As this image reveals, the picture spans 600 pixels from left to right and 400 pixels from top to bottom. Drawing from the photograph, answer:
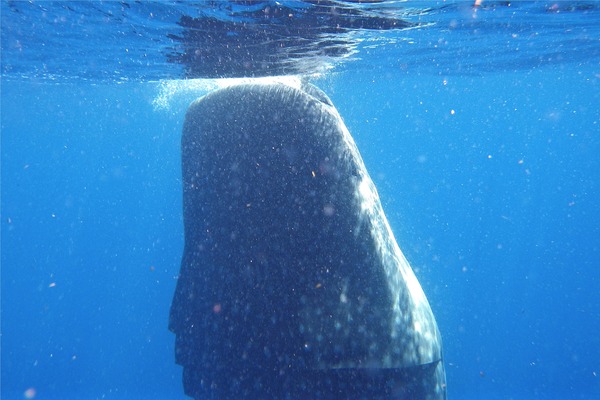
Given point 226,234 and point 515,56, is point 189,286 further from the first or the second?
point 515,56

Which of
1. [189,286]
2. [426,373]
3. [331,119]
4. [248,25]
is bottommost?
[426,373]

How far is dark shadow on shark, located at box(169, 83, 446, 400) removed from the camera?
3.60 meters

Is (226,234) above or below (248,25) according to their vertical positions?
below

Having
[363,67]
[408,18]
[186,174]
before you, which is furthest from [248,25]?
[363,67]

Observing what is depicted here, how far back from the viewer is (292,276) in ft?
12.0

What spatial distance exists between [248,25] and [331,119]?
5.22 meters

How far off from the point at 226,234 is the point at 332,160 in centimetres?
118

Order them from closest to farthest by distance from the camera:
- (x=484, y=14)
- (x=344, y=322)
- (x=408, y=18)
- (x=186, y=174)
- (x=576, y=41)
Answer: (x=344, y=322)
(x=186, y=174)
(x=408, y=18)
(x=484, y=14)
(x=576, y=41)

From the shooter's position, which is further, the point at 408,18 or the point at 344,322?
the point at 408,18

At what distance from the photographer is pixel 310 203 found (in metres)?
3.64

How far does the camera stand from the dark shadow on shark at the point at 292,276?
3.60m

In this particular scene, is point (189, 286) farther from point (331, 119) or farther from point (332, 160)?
point (331, 119)

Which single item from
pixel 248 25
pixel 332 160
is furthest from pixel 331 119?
pixel 248 25

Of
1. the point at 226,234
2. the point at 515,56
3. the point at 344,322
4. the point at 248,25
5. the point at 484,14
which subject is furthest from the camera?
the point at 515,56
